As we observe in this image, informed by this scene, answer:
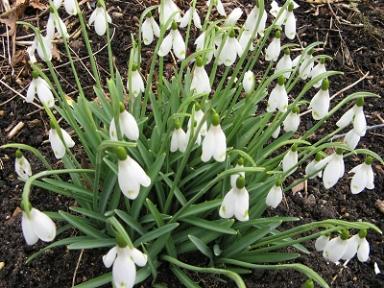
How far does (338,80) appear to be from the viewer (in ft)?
11.4

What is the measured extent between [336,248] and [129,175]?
70cm

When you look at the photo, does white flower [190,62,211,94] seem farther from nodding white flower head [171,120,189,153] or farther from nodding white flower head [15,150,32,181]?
nodding white flower head [15,150,32,181]

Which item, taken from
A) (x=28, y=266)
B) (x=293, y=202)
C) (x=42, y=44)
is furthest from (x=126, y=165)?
(x=293, y=202)

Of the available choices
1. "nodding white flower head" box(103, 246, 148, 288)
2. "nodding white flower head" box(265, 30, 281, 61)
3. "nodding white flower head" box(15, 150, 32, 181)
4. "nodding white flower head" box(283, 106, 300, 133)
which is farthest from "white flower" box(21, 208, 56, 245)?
"nodding white flower head" box(265, 30, 281, 61)

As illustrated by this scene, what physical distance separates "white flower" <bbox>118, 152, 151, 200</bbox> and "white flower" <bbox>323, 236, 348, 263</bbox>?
0.63m

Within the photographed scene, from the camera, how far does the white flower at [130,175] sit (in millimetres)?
1599

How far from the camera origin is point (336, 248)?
1774mm

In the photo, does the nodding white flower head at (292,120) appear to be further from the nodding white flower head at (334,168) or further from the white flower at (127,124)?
the white flower at (127,124)

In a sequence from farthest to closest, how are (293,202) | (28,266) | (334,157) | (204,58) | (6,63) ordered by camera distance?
(6,63) → (293,202) → (28,266) → (204,58) → (334,157)

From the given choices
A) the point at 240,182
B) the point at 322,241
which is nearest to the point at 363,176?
the point at 322,241

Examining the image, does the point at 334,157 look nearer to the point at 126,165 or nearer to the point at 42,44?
the point at 126,165

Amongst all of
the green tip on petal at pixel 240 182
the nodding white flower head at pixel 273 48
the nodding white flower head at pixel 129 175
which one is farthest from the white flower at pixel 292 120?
the nodding white flower head at pixel 129 175

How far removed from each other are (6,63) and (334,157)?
7.05 feet

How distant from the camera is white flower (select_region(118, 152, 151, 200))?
160cm
